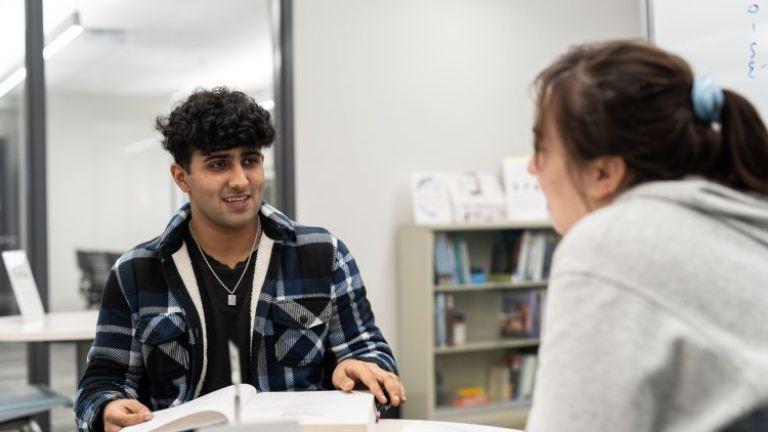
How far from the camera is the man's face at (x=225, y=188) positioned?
69.5 inches

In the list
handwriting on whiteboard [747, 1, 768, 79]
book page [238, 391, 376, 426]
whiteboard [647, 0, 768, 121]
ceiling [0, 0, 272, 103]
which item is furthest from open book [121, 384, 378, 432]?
ceiling [0, 0, 272, 103]

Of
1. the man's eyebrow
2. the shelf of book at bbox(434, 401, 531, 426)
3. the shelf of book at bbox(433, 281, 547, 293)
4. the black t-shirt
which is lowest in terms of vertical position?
the shelf of book at bbox(434, 401, 531, 426)

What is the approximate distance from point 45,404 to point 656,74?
249 cm

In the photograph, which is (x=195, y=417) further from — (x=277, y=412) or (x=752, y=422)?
(x=752, y=422)

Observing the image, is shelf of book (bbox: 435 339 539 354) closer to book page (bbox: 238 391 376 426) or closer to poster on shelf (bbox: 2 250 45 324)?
poster on shelf (bbox: 2 250 45 324)

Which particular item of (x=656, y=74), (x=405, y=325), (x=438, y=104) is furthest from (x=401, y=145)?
(x=656, y=74)

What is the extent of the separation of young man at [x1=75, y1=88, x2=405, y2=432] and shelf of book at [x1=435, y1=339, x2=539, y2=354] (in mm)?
2309

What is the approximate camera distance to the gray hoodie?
2.35 feet

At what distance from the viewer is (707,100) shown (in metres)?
0.83

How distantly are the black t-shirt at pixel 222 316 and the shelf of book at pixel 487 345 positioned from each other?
243 cm

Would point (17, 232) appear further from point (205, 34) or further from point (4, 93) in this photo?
point (205, 34)

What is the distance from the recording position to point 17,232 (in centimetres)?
369

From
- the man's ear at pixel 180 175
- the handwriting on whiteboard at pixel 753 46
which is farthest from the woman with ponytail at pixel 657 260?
the handwriting on whiteboard at pixel 753 46

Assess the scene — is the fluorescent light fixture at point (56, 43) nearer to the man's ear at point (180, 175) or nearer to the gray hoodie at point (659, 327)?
the man's ear at point (180, 175)
